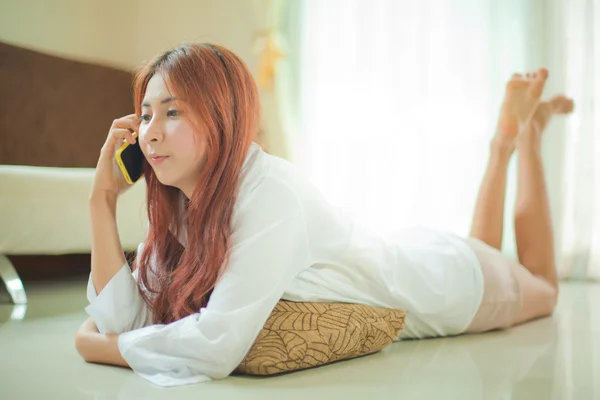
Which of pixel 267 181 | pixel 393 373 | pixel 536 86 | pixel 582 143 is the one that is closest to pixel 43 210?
pixel 267 181

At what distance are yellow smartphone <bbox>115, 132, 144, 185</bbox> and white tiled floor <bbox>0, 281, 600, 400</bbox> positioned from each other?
36 cm

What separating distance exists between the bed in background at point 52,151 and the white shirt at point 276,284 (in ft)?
2.49

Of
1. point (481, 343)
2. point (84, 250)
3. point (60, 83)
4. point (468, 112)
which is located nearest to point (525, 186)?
point (481, 343)

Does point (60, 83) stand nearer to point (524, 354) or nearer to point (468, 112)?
point (468, 112)

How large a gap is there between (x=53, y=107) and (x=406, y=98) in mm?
1631

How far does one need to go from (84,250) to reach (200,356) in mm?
1348

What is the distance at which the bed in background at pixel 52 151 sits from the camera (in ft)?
6.97

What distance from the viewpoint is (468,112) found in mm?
3006

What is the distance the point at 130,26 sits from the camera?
149 inches

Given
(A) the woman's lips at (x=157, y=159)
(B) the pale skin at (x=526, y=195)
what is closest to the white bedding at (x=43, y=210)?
(A) the woman's lips at (x=157, y=159)

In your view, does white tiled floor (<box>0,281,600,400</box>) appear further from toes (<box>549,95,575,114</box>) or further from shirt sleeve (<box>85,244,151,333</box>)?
toes (<box>549,95,575,114</box>)

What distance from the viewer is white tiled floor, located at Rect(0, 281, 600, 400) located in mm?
1088

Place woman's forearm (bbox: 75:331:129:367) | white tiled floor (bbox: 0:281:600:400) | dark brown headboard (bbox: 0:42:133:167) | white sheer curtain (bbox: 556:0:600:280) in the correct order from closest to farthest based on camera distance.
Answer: white tiled floor (bbox: 0:281:600:400), woman's forearm (bbox: 75:331:129:367), white sheer curtain (bbox: 556:0:600:280), dark brown headboard (bbox: 0:42:133:167)

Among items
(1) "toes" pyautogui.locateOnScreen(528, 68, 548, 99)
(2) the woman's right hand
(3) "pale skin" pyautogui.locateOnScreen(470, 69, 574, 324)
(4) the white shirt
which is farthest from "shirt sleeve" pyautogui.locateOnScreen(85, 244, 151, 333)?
(1) "toes" pyautogui.locateOnScreen(528, 68, 548, 99)
